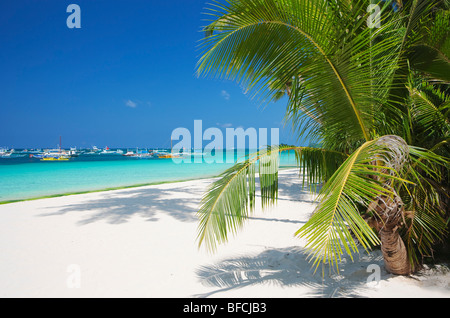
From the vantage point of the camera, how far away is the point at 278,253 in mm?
4195

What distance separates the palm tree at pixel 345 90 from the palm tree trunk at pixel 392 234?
1cm

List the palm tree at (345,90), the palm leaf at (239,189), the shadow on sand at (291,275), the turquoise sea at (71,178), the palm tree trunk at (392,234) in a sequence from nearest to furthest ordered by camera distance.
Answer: the palm tree at (345,90), the palm tree trunk at (392,234), the palm leaf at (239,189), the shadow on sand at (291,275), the turquoise sea at (71,178)

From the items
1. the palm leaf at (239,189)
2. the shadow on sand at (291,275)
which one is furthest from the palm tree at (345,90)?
the shadow on sand at (291,275)

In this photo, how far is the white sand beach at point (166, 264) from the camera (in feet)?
9.99

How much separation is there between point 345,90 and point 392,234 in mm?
1574

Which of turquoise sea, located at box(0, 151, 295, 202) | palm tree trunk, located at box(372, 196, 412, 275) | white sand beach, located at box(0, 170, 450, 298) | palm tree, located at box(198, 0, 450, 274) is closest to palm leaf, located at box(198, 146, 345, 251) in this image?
palm tree, located at box(198, 0, 450, 274)

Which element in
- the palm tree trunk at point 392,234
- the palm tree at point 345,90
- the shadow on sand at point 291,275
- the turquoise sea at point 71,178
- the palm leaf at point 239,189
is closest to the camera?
the palm tree at point 345,90

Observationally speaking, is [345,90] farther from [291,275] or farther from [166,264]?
[166,264]

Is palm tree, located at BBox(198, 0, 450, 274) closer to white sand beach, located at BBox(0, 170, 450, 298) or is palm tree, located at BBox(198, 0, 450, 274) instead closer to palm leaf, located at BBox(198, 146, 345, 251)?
palm leaf, located at BBox(198, 146, 345, 251)

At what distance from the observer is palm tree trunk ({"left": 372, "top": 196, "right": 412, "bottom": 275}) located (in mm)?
2273

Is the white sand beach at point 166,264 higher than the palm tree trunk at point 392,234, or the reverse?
the palm tree trunk at point 392,234

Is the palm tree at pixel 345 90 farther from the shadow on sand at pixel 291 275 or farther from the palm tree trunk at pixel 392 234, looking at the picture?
the shadow on sand at pixel 291 275

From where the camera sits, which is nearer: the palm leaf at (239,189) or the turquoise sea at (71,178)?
the palm leaf at (239,189)
